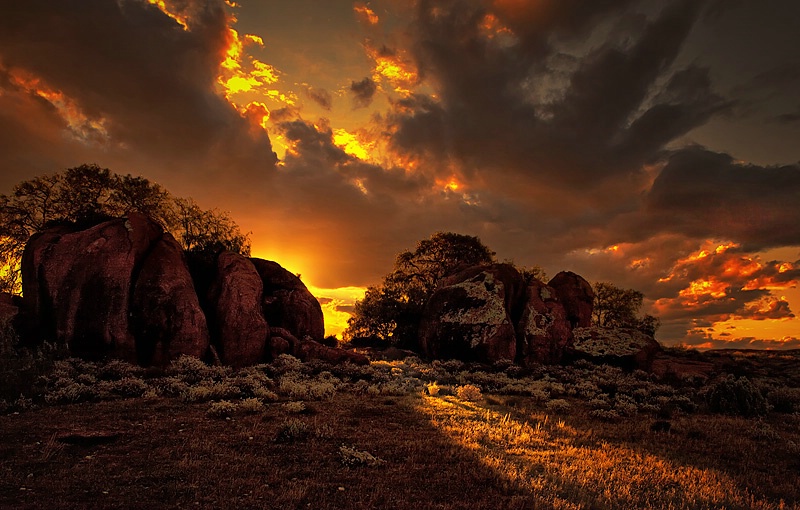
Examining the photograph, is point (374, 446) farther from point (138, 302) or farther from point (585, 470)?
point (138, 302)

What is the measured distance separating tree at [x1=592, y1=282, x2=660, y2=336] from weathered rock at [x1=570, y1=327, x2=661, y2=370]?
98.4 ft

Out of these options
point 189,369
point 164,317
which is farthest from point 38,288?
point 189,369

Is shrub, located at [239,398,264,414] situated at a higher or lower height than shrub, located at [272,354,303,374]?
lower

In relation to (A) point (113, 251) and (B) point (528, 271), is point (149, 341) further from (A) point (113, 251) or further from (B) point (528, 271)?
(B) point (528, 271)

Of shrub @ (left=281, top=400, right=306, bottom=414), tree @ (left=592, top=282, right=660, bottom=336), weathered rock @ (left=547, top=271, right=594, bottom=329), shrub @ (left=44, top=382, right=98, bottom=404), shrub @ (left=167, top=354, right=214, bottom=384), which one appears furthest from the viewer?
tree @ (left=592, top=282, right=660, bottom=336)

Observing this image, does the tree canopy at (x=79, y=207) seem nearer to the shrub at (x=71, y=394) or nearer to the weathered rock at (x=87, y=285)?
the weathered rock at (x=87, y=285)

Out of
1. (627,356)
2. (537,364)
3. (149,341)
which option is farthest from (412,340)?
(149,341)

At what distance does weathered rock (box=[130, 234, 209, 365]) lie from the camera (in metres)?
23.0

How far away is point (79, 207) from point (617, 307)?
6599 cm

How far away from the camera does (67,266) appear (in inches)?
925

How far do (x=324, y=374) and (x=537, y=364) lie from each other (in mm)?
16682

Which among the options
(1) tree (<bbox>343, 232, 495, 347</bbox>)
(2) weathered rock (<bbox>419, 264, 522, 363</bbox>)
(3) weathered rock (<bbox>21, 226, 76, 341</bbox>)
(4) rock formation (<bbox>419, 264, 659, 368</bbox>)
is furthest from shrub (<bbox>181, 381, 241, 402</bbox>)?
(1) tree (<bbox>343, 232, 495, 347</bbox>)

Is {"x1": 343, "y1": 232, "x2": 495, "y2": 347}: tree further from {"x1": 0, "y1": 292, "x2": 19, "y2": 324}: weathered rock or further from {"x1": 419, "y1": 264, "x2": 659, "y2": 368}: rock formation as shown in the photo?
{"x1": 0, "y1": 292, "x2": 19, "y2": 324}: weathered rock

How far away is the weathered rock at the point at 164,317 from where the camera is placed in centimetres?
2297
